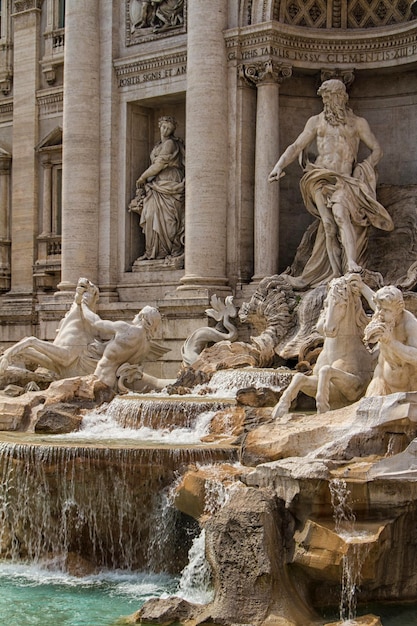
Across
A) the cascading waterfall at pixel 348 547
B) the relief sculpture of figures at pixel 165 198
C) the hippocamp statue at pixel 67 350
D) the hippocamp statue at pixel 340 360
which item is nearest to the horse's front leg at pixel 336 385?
the hippocamp statue at pixel 340 360

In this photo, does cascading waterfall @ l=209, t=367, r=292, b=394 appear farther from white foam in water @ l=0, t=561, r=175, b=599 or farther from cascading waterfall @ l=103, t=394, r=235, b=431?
white foam in water @ l=0, t=561, r=175, b=599

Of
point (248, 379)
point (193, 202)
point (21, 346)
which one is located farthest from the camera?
point (193, 202)

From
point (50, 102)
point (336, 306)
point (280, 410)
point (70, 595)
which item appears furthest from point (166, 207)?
point (70, 595)

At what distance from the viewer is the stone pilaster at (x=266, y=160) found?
1780 centimetres

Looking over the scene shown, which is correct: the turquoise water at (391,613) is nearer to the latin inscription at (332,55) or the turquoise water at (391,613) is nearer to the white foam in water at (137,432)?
the white foam in water at (137,432)

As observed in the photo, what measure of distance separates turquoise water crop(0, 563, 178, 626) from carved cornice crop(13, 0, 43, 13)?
14.4 m

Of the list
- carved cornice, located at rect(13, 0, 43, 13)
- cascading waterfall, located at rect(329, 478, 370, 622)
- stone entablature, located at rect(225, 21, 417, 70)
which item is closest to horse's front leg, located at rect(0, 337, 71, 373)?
stone entablature, located at rect(225, 21, 417, 70)

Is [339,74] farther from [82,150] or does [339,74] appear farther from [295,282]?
[82,150]

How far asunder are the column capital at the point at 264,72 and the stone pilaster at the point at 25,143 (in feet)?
20.4

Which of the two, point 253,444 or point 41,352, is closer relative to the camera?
point 253,444

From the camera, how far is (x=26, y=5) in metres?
22.8

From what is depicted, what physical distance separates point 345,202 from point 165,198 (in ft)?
13.7

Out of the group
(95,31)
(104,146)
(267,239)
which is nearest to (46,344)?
(267,239)

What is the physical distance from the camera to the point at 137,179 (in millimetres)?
20219
